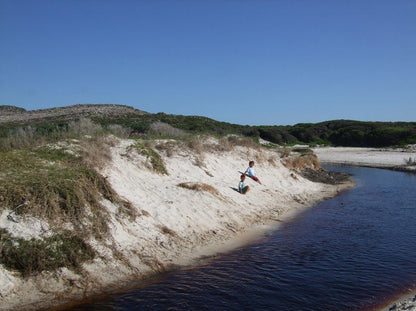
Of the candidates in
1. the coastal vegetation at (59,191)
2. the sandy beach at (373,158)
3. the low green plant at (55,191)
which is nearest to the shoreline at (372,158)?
the sandy beach at (373,158)


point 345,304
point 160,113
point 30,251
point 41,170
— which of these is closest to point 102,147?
point 41,170

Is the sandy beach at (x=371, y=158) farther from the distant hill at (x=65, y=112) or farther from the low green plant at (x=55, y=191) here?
the low green plant at (x=55, y=191)

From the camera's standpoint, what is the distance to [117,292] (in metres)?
6.86

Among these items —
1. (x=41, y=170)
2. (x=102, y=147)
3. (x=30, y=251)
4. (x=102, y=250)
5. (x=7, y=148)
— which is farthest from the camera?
(x=102, y=147)

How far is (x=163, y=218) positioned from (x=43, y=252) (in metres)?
3.52

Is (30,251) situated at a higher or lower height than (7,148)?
lower

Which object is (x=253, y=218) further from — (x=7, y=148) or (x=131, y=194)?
(x=7, y=148)

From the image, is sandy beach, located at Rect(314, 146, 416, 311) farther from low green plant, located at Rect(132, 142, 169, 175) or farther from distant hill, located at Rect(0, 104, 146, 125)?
low green plant, located at Rect(132, 142, 169, 175)

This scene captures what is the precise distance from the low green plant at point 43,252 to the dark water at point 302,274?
969 millimetres

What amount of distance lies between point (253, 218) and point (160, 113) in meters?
36.4

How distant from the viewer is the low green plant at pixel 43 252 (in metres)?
6.45

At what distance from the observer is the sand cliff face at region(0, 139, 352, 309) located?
661cm

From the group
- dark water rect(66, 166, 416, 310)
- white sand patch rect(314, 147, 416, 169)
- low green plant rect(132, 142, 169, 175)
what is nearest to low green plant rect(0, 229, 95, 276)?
dark water rect(66, 166, 416, 310)

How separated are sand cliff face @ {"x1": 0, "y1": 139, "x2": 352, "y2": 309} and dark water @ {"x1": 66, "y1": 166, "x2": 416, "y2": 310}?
1.84ft
